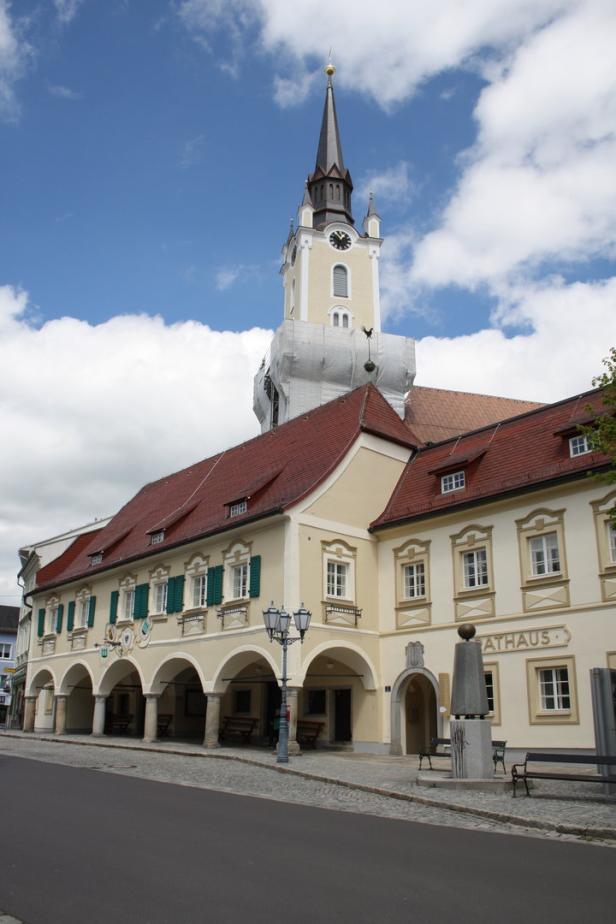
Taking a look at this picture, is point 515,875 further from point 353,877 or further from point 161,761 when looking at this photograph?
point 161,761

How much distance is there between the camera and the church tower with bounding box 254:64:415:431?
47.0 m

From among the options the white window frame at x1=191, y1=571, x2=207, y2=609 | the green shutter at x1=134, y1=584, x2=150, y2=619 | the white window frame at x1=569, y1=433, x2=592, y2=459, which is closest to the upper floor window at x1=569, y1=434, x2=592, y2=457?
the white window frame at x1=569, y1=433, x2=592, y2=459

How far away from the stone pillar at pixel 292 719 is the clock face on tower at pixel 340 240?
33.8 meters

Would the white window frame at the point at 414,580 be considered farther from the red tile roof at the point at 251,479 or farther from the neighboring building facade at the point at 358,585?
the red tile roof at the point at 251,479

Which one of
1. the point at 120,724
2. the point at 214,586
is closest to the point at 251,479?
the point at 214,586

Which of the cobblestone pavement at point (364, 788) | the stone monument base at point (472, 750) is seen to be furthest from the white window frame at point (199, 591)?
the stone monument base at point (472, 750)

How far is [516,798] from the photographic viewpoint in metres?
13.6

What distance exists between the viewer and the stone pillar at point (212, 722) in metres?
26.2

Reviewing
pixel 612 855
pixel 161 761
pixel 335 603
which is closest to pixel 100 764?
pixel 161 761

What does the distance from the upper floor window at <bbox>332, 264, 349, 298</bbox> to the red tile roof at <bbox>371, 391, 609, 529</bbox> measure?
2449 centimetres

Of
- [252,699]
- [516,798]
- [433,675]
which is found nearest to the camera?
[516,798]

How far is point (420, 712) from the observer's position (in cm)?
2612

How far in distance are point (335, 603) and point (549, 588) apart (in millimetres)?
6293

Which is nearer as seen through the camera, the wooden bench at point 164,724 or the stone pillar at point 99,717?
the stone pillar at point 99,717
